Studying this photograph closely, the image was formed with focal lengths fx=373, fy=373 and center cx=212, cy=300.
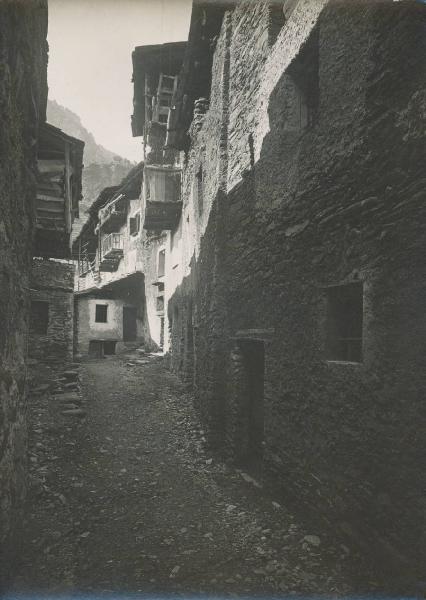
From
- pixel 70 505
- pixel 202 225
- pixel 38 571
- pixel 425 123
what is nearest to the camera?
pixel 425 123

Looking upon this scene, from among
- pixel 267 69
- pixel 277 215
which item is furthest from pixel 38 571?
pixel 267 69

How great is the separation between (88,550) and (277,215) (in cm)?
475

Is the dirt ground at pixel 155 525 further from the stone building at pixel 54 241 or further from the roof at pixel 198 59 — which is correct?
the roof at pixel 198 59

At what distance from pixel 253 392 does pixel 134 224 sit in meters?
18.6

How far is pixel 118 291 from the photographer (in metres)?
21.8

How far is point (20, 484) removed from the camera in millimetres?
3953

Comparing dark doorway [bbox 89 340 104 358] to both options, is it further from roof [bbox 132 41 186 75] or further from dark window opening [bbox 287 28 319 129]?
dark window opening [bbox 287 28 319 129]

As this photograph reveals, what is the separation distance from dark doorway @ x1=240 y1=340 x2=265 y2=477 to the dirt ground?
51 centimetres

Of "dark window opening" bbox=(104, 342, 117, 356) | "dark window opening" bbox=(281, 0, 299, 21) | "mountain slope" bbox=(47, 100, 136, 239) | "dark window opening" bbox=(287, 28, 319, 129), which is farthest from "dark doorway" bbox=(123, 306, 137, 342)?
"dark window opening" bbox=(287, 28, 319, 129)

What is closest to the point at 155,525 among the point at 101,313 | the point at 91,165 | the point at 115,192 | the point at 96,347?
the point at 96,347

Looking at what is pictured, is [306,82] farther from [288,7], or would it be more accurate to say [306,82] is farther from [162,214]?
[162,214]

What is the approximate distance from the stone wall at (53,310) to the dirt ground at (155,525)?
6.06 meters

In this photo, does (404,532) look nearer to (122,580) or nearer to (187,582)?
(187,582)

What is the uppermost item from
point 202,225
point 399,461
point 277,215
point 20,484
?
point 202,225
